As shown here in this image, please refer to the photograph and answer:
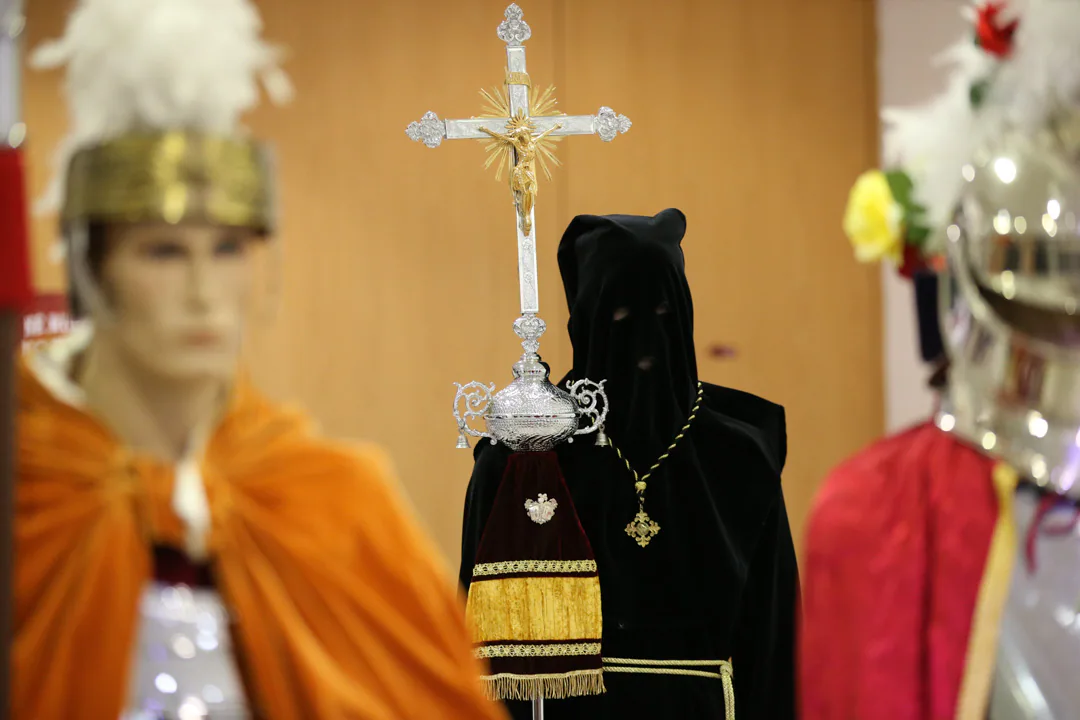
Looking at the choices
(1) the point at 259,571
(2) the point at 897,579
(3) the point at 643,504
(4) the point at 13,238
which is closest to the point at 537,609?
(3) the point at 643,504

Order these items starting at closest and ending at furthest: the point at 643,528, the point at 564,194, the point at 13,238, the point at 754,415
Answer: the point at 13,238, the point at 643,528, the point at 754,415, the point at 564,194

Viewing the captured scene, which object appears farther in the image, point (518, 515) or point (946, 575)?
point (518, 515)

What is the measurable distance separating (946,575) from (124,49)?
115 centimetres

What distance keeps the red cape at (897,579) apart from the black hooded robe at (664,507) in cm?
64

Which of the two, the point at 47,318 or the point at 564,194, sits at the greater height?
the point at 564,194

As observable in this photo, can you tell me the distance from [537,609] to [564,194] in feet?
7.04

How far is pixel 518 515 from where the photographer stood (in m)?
2.19

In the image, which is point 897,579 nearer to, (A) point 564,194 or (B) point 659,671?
(B) point 659,671

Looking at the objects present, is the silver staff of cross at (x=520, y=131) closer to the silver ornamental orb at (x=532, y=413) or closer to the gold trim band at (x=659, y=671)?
the silver ornamental orb at (x=532, y=413)

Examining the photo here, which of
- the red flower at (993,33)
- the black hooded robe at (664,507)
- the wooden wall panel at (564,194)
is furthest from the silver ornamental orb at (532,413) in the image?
the wooden wall panel at (564,194)

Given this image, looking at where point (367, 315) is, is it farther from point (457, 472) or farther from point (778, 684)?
point (778, 684)

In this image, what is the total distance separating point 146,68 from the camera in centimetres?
131

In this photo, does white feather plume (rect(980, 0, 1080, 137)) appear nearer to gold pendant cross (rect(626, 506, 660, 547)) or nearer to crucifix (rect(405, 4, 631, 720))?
crucifix (rect(405, 4, 631, 720))

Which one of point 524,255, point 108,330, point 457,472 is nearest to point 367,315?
point 457,472
